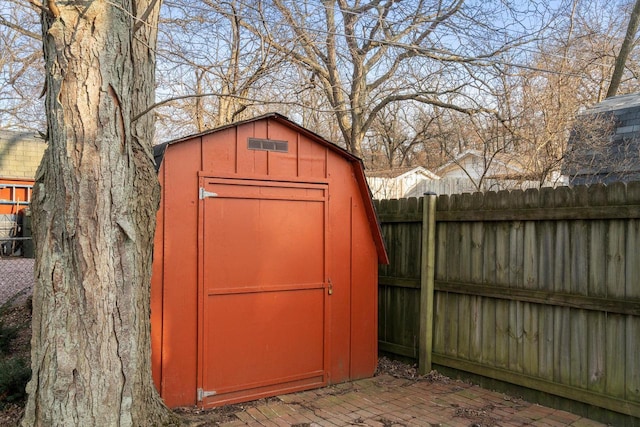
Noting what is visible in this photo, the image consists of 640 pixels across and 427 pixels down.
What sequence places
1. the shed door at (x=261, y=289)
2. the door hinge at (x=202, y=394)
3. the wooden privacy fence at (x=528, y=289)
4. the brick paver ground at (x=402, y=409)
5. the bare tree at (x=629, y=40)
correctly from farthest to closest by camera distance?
the bare tree at (x=629, y=40) → the shed door at (x=261, y=289) → the door hinge at (x=202, y=394) → the brick paver ground at (x=402, y=409) → the wooden privacy fence at (x=528, y=289)

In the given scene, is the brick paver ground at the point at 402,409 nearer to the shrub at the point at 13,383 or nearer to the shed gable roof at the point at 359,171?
the shed gable roof at the point at 359,171

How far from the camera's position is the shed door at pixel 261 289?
4625mm

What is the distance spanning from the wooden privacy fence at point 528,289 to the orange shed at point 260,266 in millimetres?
553

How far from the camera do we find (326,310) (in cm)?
528

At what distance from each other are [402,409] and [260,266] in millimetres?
1867

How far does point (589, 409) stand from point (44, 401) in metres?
4.15

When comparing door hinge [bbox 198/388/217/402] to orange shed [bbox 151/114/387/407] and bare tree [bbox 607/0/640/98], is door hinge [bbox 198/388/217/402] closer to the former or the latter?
orange shed [bbox 151/114/387/407]

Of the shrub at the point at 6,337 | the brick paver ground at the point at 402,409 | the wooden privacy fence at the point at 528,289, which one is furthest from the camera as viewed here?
the shrub at the point at 6,337

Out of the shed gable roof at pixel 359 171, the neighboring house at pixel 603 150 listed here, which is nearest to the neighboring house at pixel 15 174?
the shed gable roof at pixel 359 171

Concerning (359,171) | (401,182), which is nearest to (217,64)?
(359,171)

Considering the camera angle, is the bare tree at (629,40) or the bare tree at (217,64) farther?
the bare tree at (629,40)

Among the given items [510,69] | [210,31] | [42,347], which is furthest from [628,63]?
[42,347]

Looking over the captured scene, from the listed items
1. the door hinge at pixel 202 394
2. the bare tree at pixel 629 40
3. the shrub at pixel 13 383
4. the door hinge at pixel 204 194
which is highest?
the bare tree at pixel 629 40

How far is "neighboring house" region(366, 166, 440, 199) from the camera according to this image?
14.1 meters
